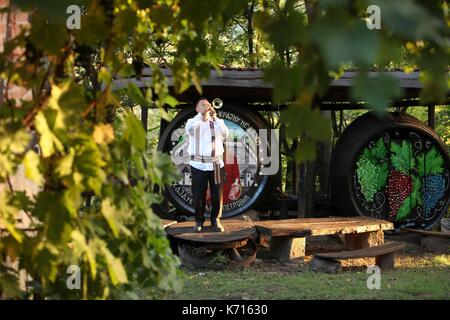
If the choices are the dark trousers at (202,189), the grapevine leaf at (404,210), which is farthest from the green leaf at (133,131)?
the grapevine leaf at (404,210)

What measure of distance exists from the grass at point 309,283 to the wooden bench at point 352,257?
0.13 metres

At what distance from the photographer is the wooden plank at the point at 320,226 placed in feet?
30.1

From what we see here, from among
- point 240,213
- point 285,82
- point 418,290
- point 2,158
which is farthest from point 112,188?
point 240,213

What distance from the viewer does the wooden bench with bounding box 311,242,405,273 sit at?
844 cm

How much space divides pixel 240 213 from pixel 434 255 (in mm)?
3157

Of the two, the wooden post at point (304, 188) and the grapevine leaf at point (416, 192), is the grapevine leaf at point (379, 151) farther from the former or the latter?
the wooden post at point (304, 188)

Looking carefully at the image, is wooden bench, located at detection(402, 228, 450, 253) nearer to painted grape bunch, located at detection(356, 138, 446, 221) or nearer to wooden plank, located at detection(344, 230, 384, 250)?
painted grape bunch, located at detection(356, 138, 446, 221)

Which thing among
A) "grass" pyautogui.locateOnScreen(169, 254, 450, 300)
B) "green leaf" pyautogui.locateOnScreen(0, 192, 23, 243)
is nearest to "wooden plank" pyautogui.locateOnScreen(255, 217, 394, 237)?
"grass" pyautogui.locateOnScreen(169, 254, 450, 300)

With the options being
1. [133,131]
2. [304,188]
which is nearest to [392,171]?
[304,188]

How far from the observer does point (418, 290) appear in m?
7.27

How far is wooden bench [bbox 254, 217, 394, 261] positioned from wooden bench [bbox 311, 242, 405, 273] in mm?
579

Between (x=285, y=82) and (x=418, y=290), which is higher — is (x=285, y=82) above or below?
above

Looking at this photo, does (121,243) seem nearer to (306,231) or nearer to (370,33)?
(370,33)

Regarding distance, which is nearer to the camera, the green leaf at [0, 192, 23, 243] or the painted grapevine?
the green leaf at [0, 192, 23, 243]
